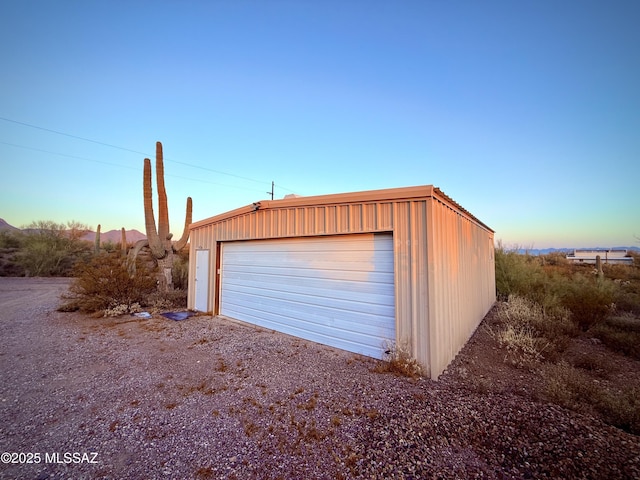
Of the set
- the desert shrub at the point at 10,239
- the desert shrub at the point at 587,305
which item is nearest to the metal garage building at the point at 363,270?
the desert shrub at the point at 587,305

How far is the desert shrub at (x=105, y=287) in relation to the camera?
8008 millimetres

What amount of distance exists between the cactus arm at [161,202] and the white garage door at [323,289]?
15.5 feet

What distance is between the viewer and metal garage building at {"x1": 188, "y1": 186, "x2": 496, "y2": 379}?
4137 mm

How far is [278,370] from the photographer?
4211 mm

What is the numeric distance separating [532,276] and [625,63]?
22.8 ft

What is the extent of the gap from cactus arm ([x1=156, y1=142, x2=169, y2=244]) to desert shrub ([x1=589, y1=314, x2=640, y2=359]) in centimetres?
1306

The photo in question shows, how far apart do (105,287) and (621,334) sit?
12.9 metres

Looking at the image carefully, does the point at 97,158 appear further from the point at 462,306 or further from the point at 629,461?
the point at 629,461

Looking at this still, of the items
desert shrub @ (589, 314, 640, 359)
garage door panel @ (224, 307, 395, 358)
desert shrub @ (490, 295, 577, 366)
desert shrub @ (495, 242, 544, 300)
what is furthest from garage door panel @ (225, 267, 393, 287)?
desert shrub @ (495, 242, 544, 300)

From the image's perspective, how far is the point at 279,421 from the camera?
A: 9.47 ft

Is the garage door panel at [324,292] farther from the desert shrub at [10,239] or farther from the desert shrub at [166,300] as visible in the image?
the desert shrub at [10,239]

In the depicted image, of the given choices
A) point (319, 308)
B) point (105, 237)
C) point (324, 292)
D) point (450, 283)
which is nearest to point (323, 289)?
point (324, 292)

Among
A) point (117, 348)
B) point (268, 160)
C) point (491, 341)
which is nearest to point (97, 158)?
point (268, 160)

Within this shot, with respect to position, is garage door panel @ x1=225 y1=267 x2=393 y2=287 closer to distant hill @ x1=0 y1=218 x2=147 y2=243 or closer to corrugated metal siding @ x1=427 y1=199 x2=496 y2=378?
corrugated metal siding @ x1=427 y1=199 x2=496 y2=378
